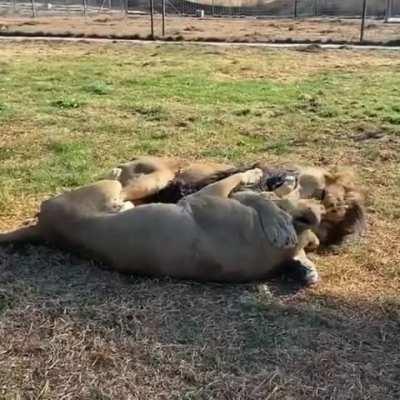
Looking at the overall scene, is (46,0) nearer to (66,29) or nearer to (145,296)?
(66,29)

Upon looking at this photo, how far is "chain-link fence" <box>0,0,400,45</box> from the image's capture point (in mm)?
19047

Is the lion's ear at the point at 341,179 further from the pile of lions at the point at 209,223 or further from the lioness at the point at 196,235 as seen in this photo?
the lioness at the point at 196,235

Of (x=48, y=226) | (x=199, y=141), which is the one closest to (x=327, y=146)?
(x=199, y=141)

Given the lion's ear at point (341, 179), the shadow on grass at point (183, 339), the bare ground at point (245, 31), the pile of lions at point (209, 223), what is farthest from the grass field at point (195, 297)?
the bare ground at point (245, 31)

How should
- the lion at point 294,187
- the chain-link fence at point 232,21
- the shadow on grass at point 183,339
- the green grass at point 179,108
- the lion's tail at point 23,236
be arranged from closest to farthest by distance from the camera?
the shadow on grass at point 183,339
the lion's tail at point 23,236
the lion at point 294,187
the green grass at point 179,108
the chain-link fence at point 232,21

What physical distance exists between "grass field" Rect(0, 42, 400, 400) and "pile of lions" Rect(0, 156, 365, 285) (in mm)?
108

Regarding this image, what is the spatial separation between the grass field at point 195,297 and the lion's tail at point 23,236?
72 millimetres

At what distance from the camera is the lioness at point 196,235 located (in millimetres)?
3674

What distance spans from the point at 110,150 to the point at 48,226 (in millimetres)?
2572

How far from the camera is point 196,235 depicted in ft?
12.0

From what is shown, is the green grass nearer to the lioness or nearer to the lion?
the lion

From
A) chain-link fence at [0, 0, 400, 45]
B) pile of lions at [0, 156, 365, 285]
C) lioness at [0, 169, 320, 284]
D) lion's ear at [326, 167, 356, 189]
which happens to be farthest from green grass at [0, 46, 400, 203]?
chain-link fence at [0, 0, 400, 45]

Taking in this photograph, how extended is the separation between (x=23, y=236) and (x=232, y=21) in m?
24.4

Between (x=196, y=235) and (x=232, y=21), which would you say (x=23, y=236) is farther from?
(x=232, y=21)
